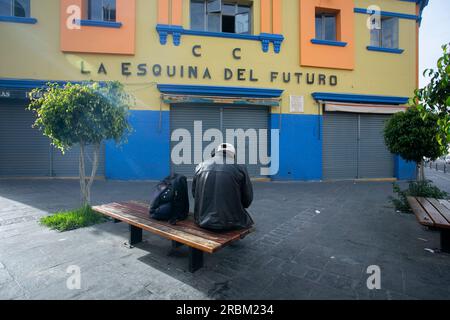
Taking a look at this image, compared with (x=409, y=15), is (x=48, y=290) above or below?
below

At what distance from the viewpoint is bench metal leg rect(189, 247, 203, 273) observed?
9.41ft

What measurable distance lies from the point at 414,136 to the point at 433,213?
2393mm

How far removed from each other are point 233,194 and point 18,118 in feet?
33.2

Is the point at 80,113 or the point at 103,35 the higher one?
the point at 103,35

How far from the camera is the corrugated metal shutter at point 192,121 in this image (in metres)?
9.38

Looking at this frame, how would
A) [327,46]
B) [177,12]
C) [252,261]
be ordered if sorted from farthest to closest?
[327,46] < [177,12] < [252,261]

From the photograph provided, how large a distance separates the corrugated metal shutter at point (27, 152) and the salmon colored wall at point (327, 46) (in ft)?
30.0

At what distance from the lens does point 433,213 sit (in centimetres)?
357

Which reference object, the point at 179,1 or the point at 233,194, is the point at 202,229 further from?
the point at 179,1

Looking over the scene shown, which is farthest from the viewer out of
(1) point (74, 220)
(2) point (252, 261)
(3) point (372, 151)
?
(3) point (372, 151)

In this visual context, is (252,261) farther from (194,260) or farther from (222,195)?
(222,195)

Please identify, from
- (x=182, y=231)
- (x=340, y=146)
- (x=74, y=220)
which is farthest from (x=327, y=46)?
(x=74, y=220)

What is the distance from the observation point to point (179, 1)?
356 inches
